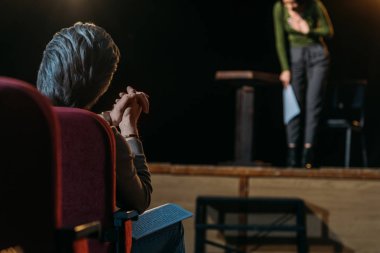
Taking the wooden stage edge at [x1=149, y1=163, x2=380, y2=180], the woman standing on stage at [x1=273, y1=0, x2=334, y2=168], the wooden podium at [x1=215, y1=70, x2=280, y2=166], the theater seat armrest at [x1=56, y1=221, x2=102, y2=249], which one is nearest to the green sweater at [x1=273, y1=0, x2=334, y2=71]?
→ the woman standing on stage at [x1=273, y1=0, x2=334, y2=168]

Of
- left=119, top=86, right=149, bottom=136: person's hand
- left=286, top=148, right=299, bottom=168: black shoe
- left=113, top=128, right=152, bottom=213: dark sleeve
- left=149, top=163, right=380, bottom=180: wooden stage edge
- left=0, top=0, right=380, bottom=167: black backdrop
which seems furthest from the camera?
left=0, top=0, right=380, bottom=167: black backdrop

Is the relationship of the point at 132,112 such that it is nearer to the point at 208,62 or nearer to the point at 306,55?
the point at 306,55

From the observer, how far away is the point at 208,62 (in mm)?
6070

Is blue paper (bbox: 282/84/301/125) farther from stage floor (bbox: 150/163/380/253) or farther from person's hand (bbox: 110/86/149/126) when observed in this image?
person's hand (bbox: 110/86/149/126)

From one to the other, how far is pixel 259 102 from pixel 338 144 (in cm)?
77

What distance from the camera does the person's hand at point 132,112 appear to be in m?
1.67

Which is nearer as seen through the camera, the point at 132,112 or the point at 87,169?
the point at 87,169

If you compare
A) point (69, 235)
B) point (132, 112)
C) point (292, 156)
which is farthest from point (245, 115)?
point (69, 235)

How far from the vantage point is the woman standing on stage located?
436 centimetres

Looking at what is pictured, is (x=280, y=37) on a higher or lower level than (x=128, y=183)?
higher

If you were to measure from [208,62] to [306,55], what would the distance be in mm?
1757

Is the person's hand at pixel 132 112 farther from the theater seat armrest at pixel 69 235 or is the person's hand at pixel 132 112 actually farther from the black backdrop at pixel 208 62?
the black backdrop at pixel 208 62

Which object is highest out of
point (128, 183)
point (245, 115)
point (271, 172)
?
point (128, 183)

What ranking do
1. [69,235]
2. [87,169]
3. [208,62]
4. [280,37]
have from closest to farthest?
1. [69,235]
2. [87,169]
3. [280,37]
4. [208,62]
